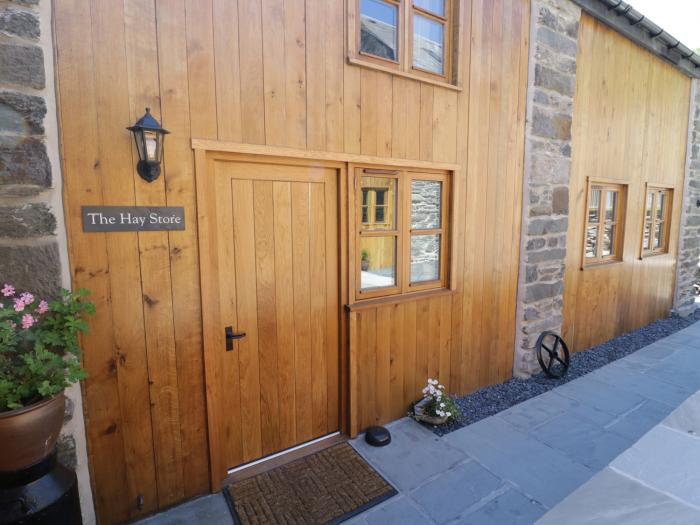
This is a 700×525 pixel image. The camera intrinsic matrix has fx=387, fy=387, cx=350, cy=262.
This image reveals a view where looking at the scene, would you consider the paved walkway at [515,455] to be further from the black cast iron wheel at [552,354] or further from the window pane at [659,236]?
the window pane at [659,236]

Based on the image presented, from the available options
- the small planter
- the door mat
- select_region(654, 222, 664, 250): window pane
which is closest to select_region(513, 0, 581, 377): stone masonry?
the small planter

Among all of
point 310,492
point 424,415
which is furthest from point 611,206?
point 310,492

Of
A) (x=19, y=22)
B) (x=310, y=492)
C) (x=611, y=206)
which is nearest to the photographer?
(x=19, y=22)

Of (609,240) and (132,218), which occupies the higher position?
(132,218)

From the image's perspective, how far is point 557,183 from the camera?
165 inches

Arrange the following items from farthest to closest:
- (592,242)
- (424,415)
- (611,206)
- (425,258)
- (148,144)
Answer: (611,206), (592,242), (425,258), (424,415), (148,144)

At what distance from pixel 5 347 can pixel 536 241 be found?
4237mm

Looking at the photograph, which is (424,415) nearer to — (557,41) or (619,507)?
(619,507)

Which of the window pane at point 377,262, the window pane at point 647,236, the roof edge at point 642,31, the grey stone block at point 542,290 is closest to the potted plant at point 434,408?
the window pane at point 377,262

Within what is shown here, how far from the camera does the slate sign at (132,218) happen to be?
200 cm

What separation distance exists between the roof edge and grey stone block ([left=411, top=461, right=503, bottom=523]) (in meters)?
4.74

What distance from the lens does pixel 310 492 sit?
8.23ft

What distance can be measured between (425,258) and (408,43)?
1753 millimetres

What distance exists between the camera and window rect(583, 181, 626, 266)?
5.05 metres
